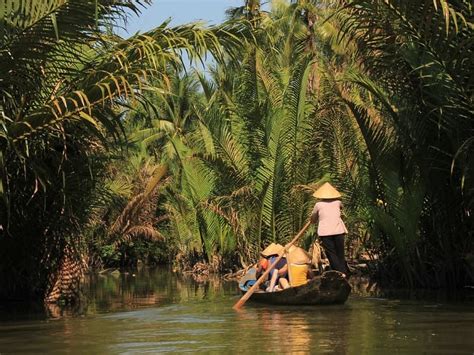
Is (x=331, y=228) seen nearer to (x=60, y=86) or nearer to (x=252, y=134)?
(x=60, y=86)

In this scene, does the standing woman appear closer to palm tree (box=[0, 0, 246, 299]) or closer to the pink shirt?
the pink shirt

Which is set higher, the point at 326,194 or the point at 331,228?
the point at 326,194

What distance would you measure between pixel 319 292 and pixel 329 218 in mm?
1674

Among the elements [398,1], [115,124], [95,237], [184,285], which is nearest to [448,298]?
[398,1]

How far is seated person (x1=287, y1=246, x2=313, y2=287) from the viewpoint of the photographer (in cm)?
1305

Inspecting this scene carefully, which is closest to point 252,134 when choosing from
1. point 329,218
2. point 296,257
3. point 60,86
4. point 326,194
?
point 326,194

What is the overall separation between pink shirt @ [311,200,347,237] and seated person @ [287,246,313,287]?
1.66ft

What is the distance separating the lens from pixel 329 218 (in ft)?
44.5

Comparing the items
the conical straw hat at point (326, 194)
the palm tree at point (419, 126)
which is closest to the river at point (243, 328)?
the palm tree at point (419, 126)

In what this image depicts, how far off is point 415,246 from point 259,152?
556cm

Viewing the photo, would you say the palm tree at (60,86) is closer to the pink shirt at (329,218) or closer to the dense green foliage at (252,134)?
the dense green foliage at (252,134)

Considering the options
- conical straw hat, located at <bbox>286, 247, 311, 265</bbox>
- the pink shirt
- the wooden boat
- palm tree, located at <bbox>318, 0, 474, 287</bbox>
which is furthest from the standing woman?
palm tree, located at <bbox>318, 0, 474, 287</bbox>

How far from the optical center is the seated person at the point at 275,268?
1341 cm

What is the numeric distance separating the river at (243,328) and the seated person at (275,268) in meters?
0.57
